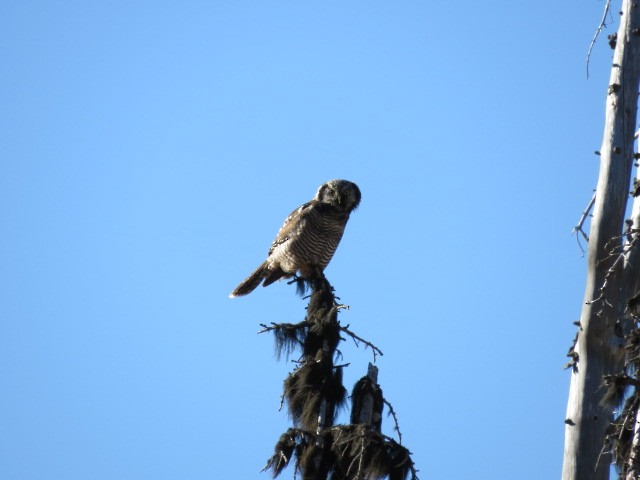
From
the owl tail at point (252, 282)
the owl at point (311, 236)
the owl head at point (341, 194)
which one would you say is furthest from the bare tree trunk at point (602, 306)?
the owl tail at point (252, 282)

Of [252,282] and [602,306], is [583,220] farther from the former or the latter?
[252,282]

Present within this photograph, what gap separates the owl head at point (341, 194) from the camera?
1120 centimetres

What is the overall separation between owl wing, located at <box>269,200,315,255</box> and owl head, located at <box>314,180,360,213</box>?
0.18 m

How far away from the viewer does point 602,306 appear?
18.2 ft

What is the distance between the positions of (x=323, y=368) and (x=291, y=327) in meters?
0.41

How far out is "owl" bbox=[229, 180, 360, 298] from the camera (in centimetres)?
1091

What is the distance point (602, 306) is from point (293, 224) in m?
5.90

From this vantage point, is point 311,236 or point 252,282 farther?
point 252,282

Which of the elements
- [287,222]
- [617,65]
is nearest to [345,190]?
[287,222]

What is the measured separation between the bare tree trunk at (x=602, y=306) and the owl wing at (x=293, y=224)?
5.37 m

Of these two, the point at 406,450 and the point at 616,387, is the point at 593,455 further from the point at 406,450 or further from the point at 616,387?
the point at 406,450

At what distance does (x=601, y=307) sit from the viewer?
5582 mm

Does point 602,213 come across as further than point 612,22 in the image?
No

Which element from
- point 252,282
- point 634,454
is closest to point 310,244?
point 252,282
